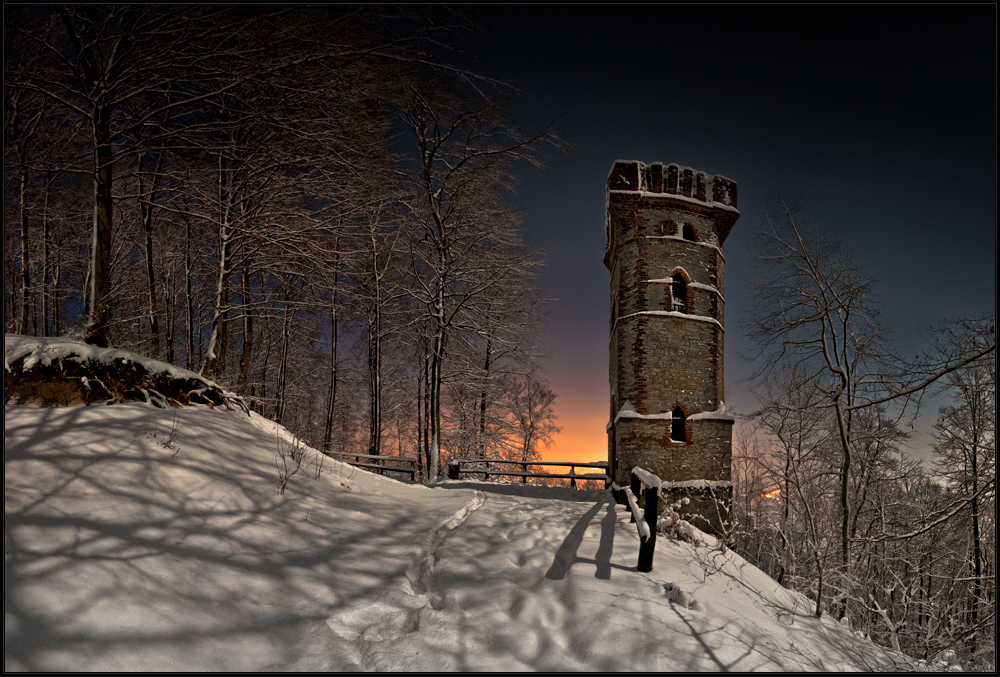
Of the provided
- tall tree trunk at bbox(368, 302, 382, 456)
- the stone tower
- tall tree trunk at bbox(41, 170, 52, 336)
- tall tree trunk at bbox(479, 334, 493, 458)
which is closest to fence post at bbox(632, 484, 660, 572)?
the stone tower

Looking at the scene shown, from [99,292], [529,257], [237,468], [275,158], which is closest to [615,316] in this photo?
[529,257]

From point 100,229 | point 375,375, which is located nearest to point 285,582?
point 100,229

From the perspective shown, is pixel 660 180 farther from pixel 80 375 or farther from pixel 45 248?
pixel 45 248

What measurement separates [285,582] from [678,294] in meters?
11.9

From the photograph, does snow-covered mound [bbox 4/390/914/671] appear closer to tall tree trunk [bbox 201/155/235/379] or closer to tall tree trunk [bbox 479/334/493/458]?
tall tree trunk [bbox 201/155/235/379]

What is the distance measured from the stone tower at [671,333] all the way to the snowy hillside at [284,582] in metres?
5.20

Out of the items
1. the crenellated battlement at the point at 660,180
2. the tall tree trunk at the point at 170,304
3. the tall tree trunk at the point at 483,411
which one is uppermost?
the crenellated battlement at the point at 660,180

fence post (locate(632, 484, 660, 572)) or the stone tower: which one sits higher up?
the stone tower

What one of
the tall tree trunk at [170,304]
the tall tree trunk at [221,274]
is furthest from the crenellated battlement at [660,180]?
the tall tree trunk at [170,304]

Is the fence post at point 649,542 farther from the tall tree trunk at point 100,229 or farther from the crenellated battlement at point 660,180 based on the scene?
the crenellated battlement at point 660,180

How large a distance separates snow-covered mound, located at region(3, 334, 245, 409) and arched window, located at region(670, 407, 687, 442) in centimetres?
1098

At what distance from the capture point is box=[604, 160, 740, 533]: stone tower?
38.7 ft

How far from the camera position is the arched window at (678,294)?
41.3 feet

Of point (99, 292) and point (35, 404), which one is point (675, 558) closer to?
point (35, 404)
